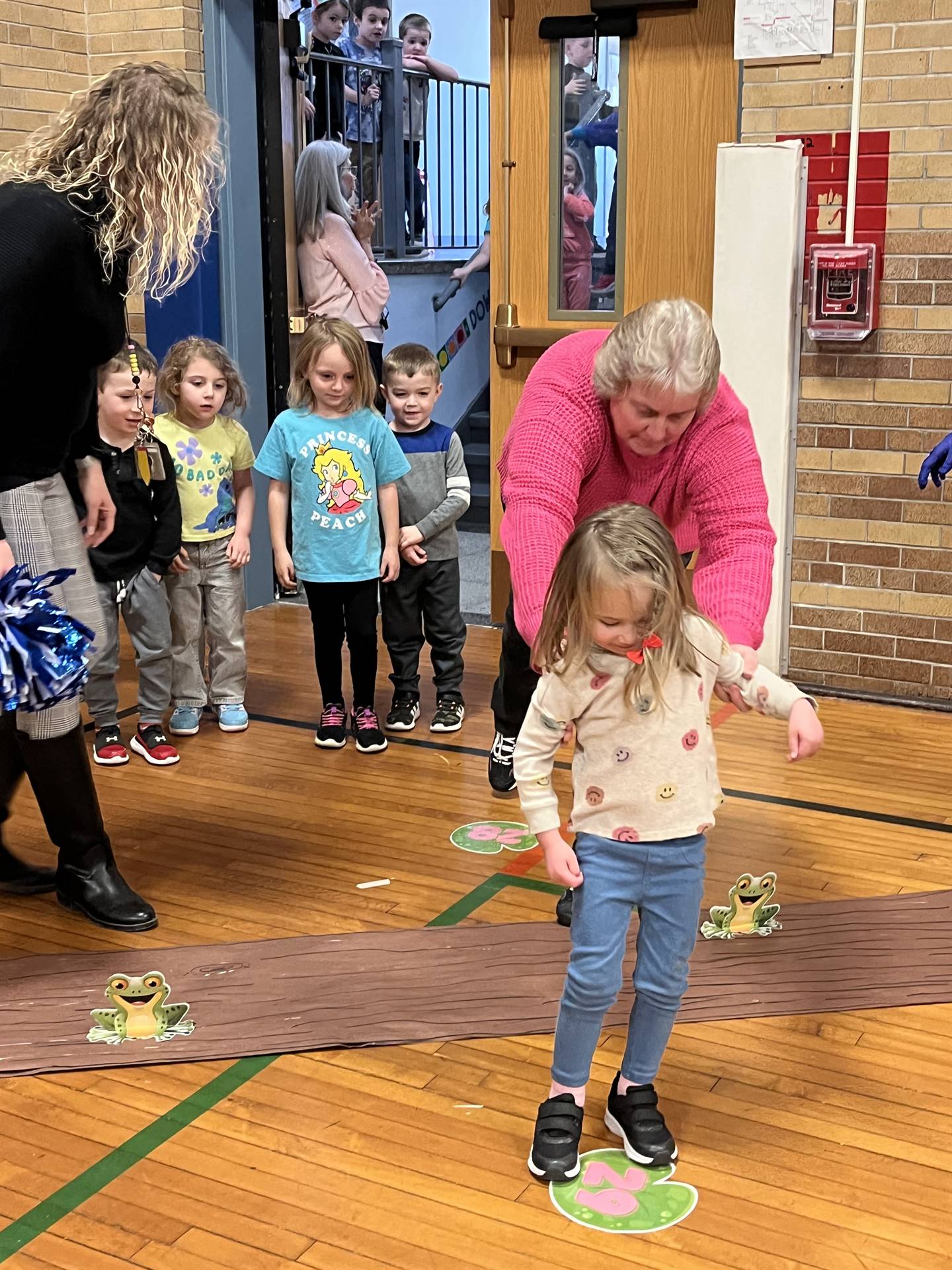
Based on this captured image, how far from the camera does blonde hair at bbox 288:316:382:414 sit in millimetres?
4020

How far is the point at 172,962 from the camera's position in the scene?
2.89 metres

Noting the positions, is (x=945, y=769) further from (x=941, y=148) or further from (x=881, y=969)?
(x=941, y=148)

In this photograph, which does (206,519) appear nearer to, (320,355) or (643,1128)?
(320,355)

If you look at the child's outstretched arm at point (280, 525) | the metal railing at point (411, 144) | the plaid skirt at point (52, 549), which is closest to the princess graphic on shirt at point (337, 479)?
the child's outstretched arm at point (280, 525)

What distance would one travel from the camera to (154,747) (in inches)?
163

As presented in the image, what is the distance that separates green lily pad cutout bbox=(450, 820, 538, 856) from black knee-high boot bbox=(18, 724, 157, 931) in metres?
0.79

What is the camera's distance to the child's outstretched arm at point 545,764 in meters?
2.10

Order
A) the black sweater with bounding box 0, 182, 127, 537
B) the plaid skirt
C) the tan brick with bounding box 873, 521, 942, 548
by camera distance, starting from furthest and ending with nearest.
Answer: the tan brick with bounding box 873, 521, 942, 548
the plaid skirt
the black sweater with bounding box 0, 182, 127, 537

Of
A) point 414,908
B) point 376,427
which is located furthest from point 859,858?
point 376,427

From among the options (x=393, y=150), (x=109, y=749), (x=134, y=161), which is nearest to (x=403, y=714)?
(x=109, y=749)

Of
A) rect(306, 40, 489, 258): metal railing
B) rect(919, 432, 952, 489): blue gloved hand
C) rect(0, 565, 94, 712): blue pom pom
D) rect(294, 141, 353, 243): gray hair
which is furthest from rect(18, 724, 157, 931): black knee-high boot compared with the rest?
rect(306, 40, 489, 258): metal railing

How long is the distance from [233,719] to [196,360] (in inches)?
41.9

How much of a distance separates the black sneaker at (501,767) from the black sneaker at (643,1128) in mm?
1540

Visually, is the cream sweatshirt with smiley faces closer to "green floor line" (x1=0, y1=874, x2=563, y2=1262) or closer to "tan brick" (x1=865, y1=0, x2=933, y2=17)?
"green floor line" (x1=0, y1=874, x2=563, y2=1262)
